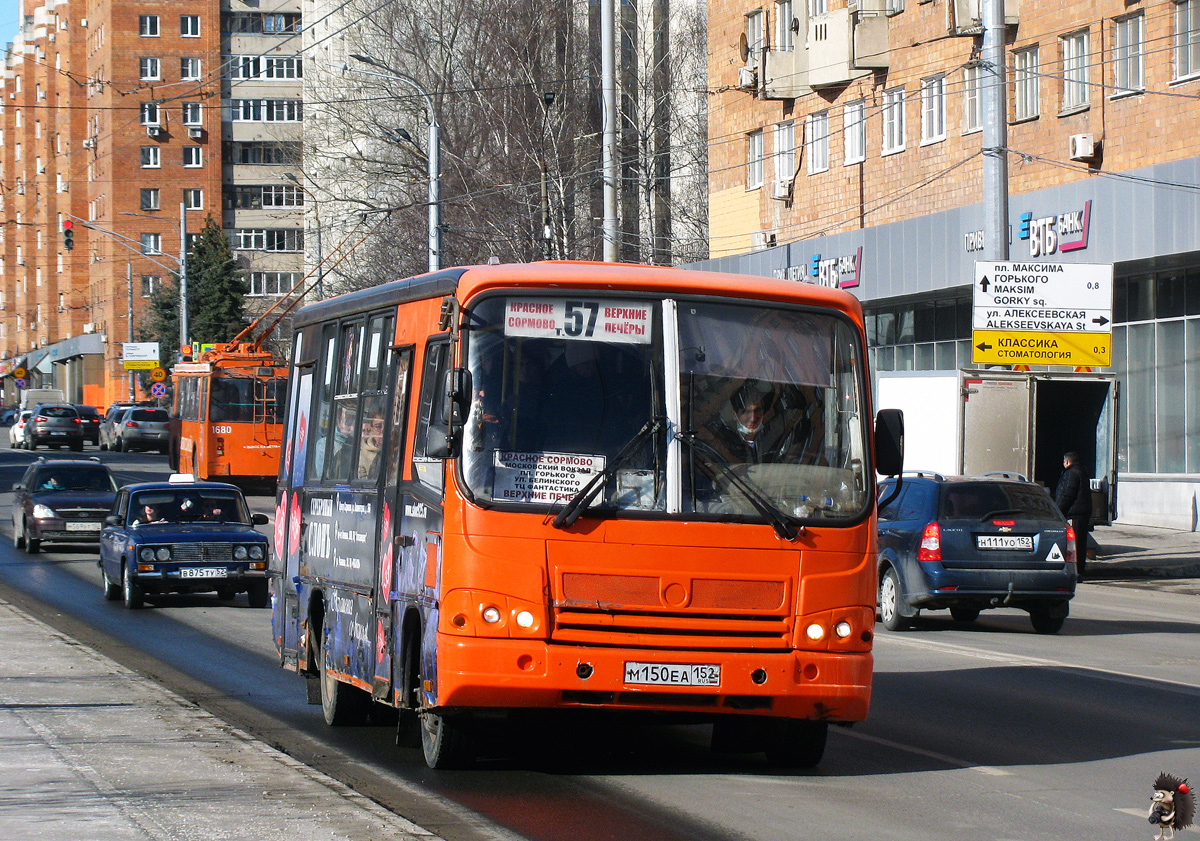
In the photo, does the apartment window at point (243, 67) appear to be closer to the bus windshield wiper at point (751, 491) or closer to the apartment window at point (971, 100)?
the apartment window at point (971, 100)

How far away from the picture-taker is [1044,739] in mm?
10453

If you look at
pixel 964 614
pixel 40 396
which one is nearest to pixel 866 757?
pixel 964 614

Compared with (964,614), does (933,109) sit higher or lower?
higher

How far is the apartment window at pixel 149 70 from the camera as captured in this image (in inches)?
3991

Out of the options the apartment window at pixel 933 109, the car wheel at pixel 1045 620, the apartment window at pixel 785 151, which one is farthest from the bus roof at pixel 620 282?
the apartment window at pixel 785 151

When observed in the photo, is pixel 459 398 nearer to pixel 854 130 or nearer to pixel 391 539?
pixel 391 539

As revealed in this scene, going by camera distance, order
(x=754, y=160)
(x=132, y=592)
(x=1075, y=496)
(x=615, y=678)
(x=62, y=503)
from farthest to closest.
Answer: (x=754, y=160)
(x=62, y=503)
(x=1075, y=496)
(x=132, y=592)
(x=615, y=678)

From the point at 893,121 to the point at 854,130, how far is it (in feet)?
6.29

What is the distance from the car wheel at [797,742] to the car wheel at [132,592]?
37.5 ft

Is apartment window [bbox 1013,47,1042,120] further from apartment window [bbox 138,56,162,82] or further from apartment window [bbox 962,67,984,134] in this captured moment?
apartment window [bbox 138,56,162,82]

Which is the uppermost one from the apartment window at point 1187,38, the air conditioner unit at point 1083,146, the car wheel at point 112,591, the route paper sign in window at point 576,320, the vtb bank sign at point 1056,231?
the apartment window at point 1187,38

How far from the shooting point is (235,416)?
3988 centimetres

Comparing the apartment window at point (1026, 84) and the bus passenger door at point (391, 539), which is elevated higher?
the apartment window at point (1026, 84)

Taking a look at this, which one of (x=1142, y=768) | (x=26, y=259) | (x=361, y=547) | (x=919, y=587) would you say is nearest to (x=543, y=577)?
(x=361, y=547)
